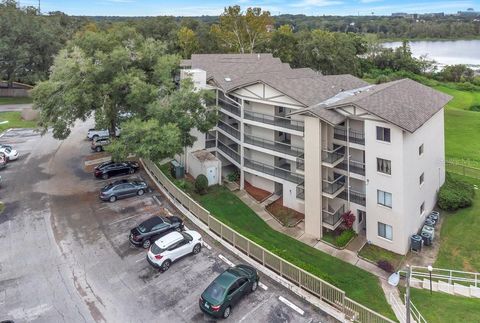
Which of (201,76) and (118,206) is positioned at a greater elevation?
(201,76)

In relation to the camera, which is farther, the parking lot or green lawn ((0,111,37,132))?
green lawn ((0,111,37,132))

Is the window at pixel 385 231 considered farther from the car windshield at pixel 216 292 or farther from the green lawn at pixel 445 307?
the car windshield at pixel 216 292

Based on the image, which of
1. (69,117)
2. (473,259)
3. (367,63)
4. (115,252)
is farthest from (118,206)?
(367,63)

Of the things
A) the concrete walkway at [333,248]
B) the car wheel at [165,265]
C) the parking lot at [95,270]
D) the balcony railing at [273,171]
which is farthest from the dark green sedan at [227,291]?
the balcony railing at [273,171]

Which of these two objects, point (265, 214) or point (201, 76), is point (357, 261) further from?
point (201, 76)

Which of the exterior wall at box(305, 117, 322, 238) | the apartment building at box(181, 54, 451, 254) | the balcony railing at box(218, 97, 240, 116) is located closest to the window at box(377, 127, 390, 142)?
the apartment building at box(181, 54, 451, 254)

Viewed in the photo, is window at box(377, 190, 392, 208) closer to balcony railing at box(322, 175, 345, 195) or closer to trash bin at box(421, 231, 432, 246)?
balcony railing at box(322, 175, 345, 195)
